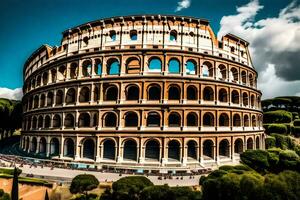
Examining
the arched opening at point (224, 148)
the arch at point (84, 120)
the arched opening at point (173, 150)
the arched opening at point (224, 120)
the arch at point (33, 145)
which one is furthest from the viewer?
the arch at point (33, 145)

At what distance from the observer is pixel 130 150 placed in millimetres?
25828

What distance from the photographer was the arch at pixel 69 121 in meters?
28.2

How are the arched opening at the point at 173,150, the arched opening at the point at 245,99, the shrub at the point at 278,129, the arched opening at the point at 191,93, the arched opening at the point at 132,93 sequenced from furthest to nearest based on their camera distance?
the shrub at the point at 278,129
the arched opening at the point at 245,99
the arched opening at the point at 191,93
the arched opening at the point at 132,93
the arched opening at the point at 173,150

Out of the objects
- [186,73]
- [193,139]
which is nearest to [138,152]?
[193,139]

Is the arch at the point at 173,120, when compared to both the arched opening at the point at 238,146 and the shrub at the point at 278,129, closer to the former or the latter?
the arched opening at the point at 238,146

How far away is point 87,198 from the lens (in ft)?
51.8

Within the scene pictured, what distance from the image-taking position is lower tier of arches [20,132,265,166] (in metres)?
24.5

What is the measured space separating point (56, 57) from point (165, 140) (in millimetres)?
19377

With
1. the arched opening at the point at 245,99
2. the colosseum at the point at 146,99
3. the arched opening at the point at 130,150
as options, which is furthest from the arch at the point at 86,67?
the arched opening at the point at 245,99

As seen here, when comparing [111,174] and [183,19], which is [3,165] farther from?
[183,19]

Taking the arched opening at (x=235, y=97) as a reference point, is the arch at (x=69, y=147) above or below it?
below

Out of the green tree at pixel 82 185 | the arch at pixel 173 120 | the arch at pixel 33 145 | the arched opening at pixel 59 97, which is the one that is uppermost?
the arched opening at pixel 59 97

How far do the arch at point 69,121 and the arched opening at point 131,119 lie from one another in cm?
729

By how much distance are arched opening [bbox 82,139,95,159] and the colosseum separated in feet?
0.39
